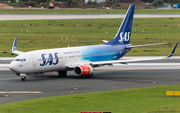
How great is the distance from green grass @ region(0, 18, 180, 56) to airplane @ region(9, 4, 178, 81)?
18.7 meters

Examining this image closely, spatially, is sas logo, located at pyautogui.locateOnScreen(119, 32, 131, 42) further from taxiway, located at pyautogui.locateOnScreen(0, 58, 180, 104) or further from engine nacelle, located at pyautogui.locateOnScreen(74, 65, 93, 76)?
engine nacelle, located at pyautogui.locateOnScreen(74, 65, 93, 76)

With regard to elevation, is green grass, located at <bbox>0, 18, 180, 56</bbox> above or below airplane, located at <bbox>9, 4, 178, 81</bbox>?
below

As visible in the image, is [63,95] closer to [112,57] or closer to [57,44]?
[112,57]

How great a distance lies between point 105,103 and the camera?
97.3 ft

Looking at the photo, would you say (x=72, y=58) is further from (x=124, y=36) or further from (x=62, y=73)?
(x=124, y=36)

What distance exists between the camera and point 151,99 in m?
31.3

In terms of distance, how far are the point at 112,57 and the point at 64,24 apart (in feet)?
245

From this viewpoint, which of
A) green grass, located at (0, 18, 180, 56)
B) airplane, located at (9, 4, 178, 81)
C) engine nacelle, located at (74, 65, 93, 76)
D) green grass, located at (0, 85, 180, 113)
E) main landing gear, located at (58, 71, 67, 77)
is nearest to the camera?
green grass, located at (0, 85, 180, 113)

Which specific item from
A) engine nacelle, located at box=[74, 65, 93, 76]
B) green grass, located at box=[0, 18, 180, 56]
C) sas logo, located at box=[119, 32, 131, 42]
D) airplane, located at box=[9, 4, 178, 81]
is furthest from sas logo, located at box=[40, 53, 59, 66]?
green grass, located at box=[0, 18, 180, 56]

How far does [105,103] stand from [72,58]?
1897 centimetres

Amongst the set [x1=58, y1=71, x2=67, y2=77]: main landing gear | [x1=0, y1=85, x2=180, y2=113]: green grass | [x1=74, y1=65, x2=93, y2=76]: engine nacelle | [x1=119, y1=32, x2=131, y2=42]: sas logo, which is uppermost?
[x1=119, y1=32, x2=131, y2=42]: sas logo

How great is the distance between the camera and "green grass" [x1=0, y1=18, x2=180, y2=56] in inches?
3251

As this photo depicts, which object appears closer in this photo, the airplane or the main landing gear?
the airplane

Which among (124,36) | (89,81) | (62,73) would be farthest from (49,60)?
(124,36)
